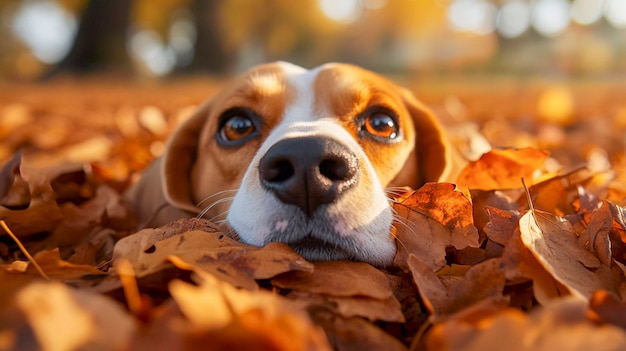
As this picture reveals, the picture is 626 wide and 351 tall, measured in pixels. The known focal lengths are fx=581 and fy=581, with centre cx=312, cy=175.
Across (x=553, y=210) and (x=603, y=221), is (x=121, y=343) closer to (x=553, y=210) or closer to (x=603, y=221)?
(x=603, y=221)

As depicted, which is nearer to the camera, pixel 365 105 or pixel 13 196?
pixel 13 196

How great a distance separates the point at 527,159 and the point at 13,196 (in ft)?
6.04

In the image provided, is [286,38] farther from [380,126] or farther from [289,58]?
[380,126]

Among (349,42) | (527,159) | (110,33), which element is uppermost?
(527,159)

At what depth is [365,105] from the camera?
8.24ft

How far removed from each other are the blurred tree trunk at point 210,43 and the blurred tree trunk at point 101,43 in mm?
5322

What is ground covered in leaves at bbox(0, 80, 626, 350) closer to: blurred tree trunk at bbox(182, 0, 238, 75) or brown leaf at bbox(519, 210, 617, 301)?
brown leaf at bbox(519, 210, 617, 301)

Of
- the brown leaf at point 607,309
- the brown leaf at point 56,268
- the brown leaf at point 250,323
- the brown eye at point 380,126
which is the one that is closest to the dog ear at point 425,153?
the brown eye at point 380,126

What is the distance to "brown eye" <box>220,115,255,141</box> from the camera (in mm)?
2547

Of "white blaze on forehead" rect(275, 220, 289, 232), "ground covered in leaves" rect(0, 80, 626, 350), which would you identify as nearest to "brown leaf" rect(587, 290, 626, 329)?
"ground covered in leaves" rect(0, 80, 626, 350)

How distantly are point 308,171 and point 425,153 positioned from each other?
1.22 metres

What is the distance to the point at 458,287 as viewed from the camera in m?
1.35

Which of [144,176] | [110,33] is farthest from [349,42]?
[144,176]

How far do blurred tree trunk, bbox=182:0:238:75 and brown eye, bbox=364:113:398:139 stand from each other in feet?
74.3
